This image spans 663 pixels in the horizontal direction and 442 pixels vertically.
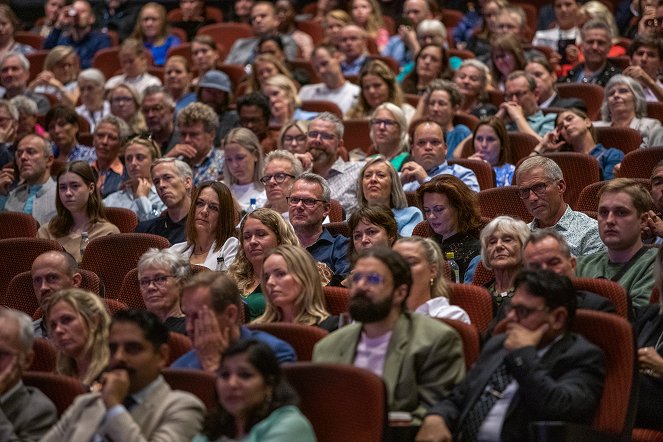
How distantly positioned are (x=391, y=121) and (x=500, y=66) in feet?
4.57

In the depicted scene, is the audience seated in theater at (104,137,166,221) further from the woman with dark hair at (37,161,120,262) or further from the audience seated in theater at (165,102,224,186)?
the woman with dark hair at (37,161,120,262)

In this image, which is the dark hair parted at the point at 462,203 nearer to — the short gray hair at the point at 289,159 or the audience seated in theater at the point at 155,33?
the short gray hair at the point at 289,159

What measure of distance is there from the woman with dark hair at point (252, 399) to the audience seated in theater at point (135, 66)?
4.75m

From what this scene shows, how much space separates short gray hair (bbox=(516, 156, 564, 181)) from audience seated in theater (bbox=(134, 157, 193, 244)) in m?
1.33

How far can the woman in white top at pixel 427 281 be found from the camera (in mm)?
3473

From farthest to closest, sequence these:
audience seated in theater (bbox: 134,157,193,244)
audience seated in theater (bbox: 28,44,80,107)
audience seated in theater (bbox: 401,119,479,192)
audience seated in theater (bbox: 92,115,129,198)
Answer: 1. audience seated in theater (bbox: 28,44,80,107)
2. audience seated in theater (bbox: 92,115,129,198)
3. audience seated in theater (bbox: 401,119,479,192)
4. audience seated in theater (bbox: 134,157,193,244)

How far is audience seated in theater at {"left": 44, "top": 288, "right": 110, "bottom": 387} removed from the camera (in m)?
3.39

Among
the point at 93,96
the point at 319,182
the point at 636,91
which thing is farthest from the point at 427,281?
the point at 93,96

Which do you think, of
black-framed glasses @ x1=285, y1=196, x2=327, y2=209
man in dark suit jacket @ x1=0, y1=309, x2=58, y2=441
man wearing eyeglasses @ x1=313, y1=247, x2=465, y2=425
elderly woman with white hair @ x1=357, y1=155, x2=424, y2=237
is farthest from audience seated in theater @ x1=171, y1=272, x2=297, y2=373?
elderly woman with white hair @ x1=357, y1=155, x2=424, y2=237

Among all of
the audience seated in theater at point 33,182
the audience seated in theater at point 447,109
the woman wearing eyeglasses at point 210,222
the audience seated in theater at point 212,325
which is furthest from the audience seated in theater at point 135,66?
the audience seated in theater at point 212,325

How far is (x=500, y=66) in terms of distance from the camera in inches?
265

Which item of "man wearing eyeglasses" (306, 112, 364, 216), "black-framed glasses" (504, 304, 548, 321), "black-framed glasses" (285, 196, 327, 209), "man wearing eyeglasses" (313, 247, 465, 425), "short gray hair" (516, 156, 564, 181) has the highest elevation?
"black-framed glasses" (504, 304, 548, 321)

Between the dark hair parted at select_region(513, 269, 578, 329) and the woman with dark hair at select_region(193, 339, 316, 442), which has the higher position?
the dark hair parted at select_region(513, 269, 578, 329)

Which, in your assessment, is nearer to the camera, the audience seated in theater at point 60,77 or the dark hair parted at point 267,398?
the dark hair parted at point 267,398
